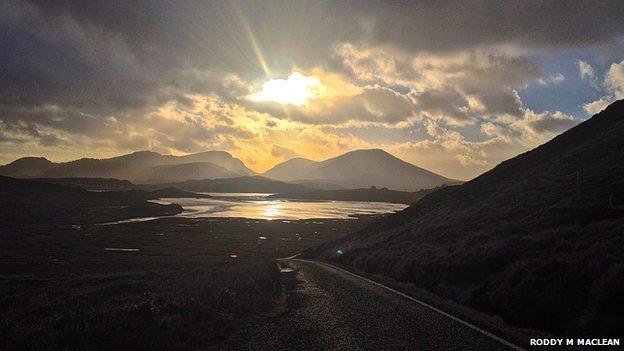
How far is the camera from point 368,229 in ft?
206

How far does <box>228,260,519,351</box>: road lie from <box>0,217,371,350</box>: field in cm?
142

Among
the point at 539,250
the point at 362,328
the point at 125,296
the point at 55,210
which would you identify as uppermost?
the point at 539,250

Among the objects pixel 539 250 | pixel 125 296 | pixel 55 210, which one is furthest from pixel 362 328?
pixel 55 210

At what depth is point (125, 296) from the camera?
20.8m

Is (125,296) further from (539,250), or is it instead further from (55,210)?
(55,210)

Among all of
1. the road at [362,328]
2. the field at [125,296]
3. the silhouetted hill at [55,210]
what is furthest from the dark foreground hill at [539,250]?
the silhouetted hill at [55,210]

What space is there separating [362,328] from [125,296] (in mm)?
13934

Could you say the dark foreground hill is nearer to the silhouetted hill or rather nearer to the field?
the field

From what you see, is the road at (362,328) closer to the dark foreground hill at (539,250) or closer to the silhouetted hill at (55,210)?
the dark foreground hill at (539,250)

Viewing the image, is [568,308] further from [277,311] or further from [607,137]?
[607,137]

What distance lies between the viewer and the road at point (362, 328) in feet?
36.0

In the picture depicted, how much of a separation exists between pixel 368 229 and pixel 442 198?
1218cm

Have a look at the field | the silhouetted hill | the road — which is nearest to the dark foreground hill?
the road

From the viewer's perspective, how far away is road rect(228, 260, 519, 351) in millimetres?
10961
